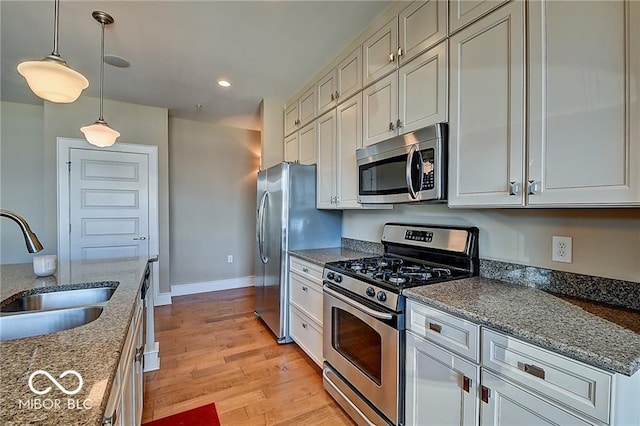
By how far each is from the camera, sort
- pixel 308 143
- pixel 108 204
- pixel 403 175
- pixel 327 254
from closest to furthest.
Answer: pixel 403 175 → pixel 327 254 → pixel 308 143 → pixel 108 204

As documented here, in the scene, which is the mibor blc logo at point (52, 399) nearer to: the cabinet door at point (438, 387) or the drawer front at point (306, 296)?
the cabinet door at point (438, 387)

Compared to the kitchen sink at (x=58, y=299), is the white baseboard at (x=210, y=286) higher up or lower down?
lower down

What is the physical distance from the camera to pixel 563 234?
4.63ft

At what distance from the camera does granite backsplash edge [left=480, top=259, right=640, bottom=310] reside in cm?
121

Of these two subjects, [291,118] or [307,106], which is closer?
[307,106]

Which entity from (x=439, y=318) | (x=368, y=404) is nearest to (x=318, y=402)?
(x=368, y=404)

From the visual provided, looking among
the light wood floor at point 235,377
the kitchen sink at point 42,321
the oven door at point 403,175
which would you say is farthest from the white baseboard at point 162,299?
the oven door at point 403,175

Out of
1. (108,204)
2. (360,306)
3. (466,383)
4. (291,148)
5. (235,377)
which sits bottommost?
(235,377)

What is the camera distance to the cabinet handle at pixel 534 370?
0.96m

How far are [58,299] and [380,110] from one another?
216 cm

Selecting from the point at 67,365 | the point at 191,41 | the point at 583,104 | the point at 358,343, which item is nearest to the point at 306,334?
the point at 358,343

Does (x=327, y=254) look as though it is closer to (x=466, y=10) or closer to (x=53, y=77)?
(x=466, y=10)

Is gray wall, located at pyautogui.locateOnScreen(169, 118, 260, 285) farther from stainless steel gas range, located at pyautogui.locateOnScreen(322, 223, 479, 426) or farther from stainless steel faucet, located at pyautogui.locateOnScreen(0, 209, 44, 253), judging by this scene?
stainless steel faucet, located at pyautogui.locateOnScreen(0, 209, 44, 253)

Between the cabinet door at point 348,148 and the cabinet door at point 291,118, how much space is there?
0.91 meters
